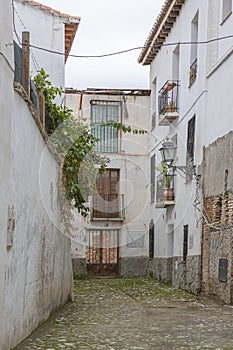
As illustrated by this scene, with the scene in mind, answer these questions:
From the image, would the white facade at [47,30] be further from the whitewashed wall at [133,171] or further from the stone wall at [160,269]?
the whitewashed wall at [133,171]

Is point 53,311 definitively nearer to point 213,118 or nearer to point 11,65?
point 11,65

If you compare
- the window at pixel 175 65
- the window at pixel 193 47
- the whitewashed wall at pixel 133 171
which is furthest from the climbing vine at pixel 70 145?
the whitewashed wall at pixel 133 171

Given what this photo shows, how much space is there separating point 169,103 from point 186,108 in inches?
68.4

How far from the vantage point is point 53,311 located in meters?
Answer: 10.8

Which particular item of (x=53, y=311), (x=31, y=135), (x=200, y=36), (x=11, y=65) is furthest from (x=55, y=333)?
(x=200, y=36)

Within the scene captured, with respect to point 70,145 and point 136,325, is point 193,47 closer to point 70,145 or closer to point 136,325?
point 70,145

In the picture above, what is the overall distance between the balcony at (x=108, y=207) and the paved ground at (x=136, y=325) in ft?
35.3

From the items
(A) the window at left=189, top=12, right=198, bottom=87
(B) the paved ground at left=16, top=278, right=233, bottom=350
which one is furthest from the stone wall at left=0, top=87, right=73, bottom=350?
(A) the window at left=189, top=12, right=198, bottom=87

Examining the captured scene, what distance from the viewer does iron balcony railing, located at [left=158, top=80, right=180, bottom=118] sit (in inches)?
809

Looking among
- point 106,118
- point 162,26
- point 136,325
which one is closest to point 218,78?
point 162,26

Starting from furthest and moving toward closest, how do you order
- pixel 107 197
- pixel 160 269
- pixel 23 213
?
pixel 107 197
pixel 160 269
pixel 23 213

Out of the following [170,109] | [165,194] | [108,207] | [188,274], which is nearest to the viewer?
[188,274]

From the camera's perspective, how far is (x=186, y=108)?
19.2m

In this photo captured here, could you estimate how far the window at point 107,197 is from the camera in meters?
26.7
